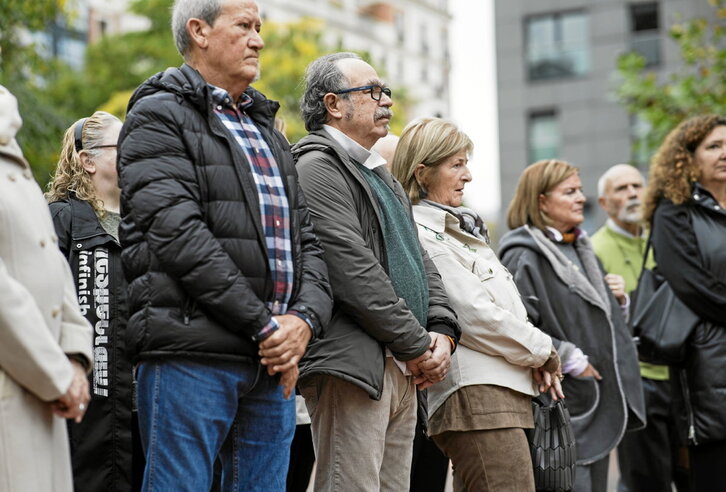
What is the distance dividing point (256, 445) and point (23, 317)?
113 cm

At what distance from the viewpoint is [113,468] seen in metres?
4.47

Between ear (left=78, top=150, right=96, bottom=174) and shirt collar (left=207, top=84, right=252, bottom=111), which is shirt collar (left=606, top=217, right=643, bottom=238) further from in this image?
shirt collar (left=207, top=84, right=252, bottom=111)

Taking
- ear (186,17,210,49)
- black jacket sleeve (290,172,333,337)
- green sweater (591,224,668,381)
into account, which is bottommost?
green sweater (591,224,668,381)

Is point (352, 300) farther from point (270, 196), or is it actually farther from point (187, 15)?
point (187, 15)

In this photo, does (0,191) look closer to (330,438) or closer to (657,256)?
(330,438)

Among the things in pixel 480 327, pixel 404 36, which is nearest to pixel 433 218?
pixel 480 327

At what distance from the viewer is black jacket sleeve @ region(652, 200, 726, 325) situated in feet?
20.9

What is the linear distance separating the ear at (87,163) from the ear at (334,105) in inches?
42.1

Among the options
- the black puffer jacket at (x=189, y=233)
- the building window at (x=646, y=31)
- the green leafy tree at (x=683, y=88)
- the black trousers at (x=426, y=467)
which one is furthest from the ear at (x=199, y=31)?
the building window at (x=646, y=31)

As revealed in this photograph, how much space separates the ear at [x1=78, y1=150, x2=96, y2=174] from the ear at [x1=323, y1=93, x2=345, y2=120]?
1.07 meters

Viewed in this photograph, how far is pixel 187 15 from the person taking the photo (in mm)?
3967

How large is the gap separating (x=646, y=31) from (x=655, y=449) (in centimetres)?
2771

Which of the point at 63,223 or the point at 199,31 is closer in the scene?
the point at 199,31

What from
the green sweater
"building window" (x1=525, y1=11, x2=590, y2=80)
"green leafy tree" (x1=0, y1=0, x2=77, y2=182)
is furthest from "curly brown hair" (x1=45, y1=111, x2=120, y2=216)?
"building window" (x1=525, y1=11, x2=590, y2=80)
